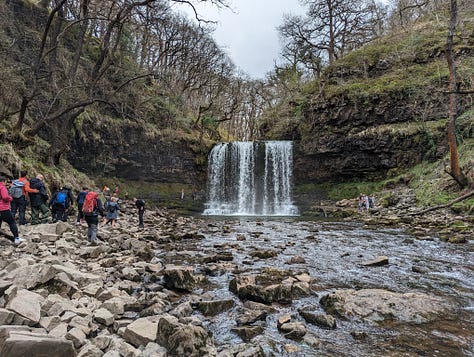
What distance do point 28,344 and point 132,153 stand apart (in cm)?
2513

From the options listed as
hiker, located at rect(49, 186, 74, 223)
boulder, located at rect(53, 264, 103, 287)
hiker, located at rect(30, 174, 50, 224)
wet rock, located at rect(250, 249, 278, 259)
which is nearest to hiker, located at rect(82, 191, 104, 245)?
hiker, located at rect(30, 174, 50, 224)

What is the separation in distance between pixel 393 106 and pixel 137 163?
21.7 metres

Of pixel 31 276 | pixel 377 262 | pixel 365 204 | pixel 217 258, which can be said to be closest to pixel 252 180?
pixel 365 204

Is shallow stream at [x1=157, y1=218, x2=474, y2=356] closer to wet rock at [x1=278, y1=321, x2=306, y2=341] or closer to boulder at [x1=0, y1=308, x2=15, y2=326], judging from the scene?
wet rock at [x1=278, y1=321, x2=306, y2=341]

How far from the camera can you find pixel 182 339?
123 inches

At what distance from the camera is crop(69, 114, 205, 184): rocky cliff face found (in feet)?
77.7

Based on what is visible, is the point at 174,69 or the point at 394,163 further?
the point at 174,69

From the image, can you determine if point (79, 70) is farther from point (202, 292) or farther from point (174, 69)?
point (202, 292)

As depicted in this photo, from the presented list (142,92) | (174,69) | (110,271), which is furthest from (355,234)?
(174,69)

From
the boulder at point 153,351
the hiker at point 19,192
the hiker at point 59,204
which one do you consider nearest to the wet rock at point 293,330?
the boulder at point 153,351

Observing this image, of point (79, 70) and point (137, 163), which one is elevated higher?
point (79, 70)

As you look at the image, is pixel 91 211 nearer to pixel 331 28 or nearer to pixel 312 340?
pixel 312 340

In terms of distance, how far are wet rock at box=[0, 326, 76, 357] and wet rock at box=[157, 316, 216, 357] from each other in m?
0.87

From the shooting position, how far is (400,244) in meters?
9.69
